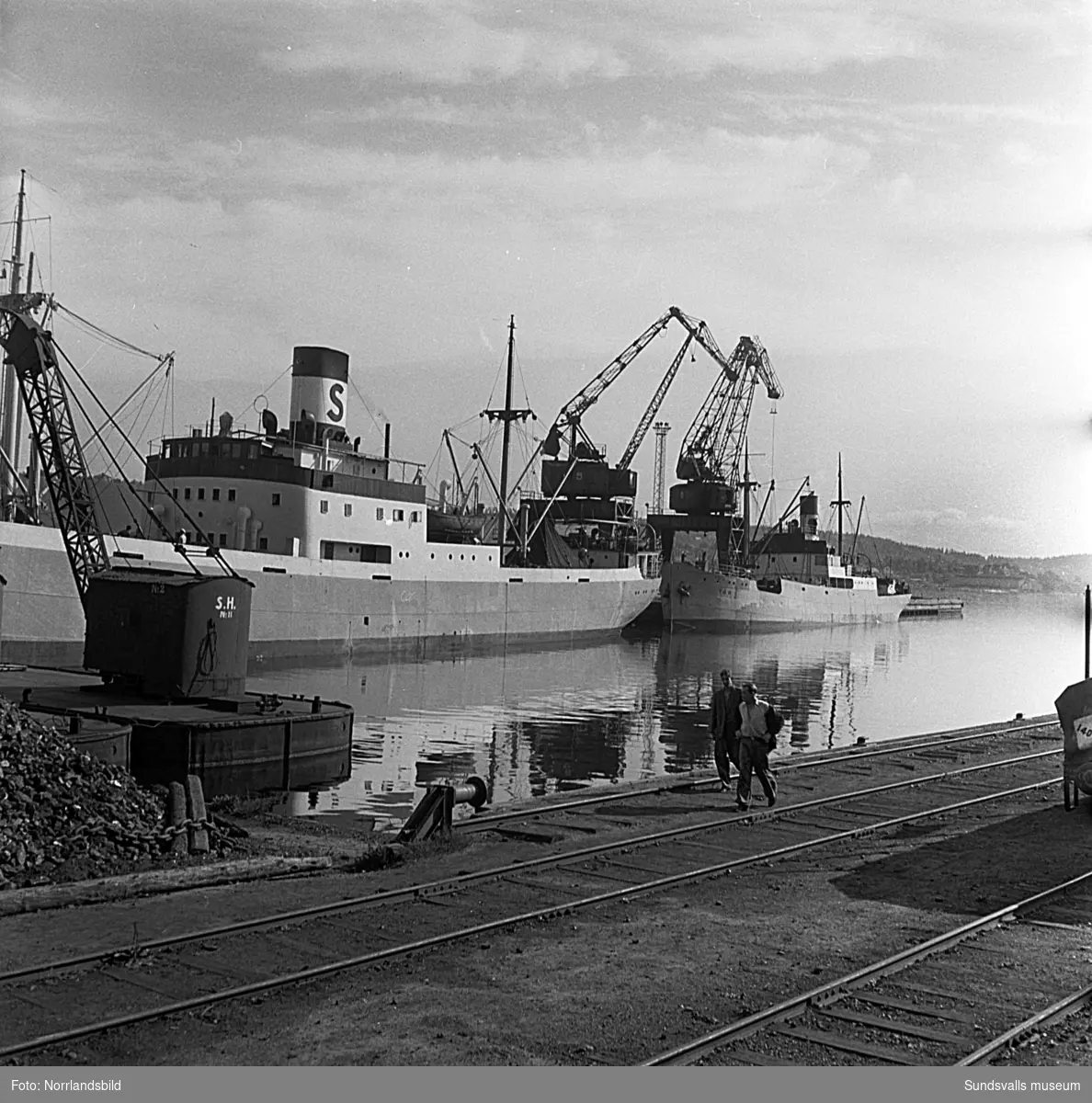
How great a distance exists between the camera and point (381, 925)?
9047mm

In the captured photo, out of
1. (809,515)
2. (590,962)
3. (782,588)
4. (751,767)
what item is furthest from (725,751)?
(809,515)

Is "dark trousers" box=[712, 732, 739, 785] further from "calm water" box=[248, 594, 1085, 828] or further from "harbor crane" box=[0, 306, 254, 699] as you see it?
"harbor crane" box=[0, 306, 254, 699]

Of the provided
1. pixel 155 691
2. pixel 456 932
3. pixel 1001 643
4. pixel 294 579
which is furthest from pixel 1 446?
pixel 1001 643

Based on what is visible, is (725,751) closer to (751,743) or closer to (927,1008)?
(751,743)

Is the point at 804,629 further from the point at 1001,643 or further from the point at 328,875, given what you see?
the point at 328,875

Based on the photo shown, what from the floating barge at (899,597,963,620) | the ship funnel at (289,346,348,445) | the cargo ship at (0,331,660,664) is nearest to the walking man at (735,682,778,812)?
the cargo ship at (0,331,660,664)

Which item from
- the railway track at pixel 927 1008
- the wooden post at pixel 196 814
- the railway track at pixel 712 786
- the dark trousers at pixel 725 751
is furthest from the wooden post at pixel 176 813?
the railway track at pixel 927 1008

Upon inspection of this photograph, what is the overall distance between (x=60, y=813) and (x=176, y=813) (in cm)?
159

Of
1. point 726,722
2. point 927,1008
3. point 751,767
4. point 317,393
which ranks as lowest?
point 927,1008

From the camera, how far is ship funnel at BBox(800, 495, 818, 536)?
106 m

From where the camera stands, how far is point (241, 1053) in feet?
20.6

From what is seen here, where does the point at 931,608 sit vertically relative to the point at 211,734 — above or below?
above

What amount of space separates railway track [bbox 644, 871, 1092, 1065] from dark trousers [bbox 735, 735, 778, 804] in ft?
17.2

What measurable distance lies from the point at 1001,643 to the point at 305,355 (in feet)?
167
